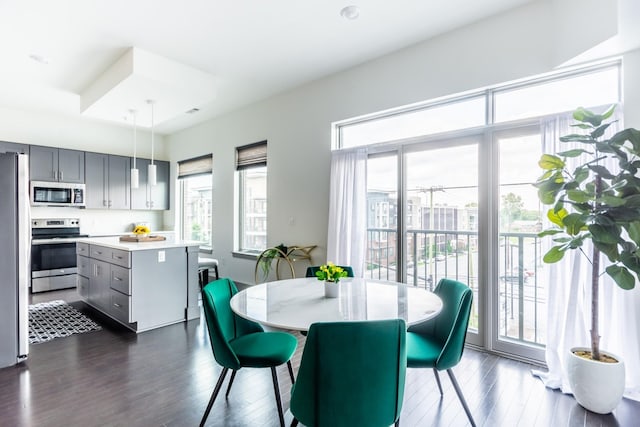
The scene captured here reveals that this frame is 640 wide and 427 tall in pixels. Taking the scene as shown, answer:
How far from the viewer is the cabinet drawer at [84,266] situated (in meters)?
4.34

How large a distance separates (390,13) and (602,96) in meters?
1.80

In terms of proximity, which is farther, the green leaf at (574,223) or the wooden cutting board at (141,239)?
the wooden cutting board at (141,239)

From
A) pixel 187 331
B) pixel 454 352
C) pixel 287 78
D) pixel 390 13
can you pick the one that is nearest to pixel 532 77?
pixel 390 13

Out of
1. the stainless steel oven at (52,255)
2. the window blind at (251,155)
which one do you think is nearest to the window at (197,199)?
the window blind at (251,155)

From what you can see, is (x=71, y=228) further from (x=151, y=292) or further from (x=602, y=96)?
(x=602, y=96)

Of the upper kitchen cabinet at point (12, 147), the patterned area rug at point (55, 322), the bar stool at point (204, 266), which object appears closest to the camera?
the patterned area rug at point (55, 322)

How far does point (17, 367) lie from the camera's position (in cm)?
270

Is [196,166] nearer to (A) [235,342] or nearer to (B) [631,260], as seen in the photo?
(A) [235,342]

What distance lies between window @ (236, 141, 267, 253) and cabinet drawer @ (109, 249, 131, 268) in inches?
79.6

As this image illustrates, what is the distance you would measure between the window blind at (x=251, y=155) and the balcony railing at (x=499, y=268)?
2.35 meters

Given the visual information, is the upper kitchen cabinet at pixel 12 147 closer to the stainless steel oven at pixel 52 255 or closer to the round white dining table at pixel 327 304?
the stainless steel oven at pixel 52 255

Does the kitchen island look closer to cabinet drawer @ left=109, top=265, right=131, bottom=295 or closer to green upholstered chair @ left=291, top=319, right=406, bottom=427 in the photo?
cabinet drawer @ left=109, top=265, right=131, bottom=295

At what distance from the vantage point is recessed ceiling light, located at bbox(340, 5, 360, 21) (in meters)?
2.75

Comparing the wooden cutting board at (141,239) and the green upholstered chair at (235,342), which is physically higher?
the wooden cutting board at (141,239)
